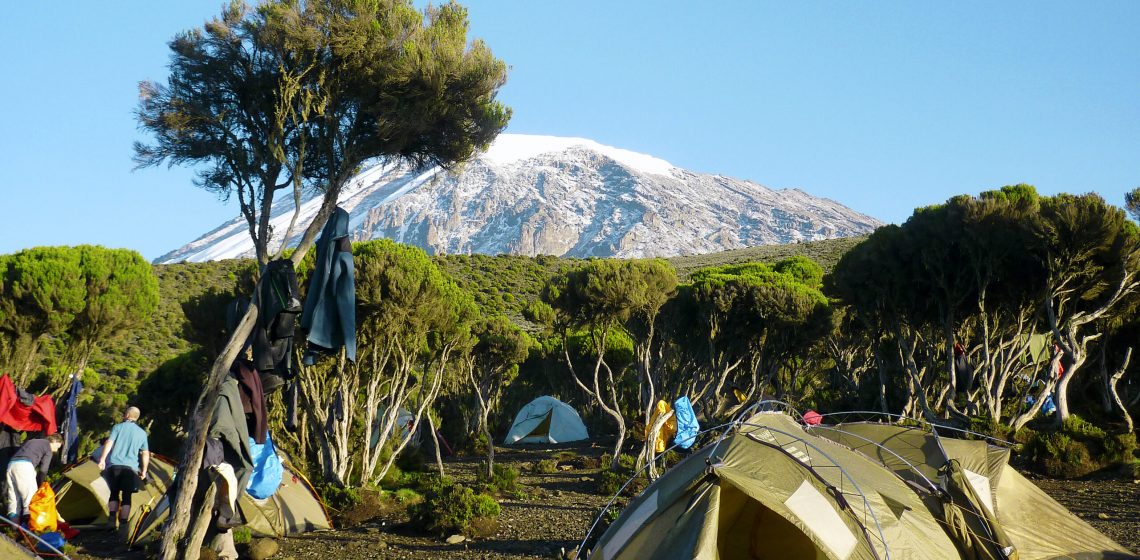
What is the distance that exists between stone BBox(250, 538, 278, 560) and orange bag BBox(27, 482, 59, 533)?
8.52 ft

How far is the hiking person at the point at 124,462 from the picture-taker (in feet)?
31.9

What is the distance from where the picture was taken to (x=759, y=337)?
2286 cm

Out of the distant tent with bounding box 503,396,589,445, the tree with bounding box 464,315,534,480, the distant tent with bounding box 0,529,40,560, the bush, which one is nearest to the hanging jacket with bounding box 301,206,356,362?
the distant tent with bounding box 0,529,40,560

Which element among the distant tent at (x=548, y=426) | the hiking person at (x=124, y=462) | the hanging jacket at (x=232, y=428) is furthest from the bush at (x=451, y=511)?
the distant tent at (x=548, y=426)

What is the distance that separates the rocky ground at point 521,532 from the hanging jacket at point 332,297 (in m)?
2.81

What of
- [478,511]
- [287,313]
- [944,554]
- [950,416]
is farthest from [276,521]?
[950,416]

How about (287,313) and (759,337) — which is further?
(759,337)

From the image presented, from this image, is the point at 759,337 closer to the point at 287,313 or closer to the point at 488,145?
the point at 488,145

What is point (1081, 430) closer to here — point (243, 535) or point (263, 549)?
point (263, 549)

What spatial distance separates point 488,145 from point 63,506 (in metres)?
7.77

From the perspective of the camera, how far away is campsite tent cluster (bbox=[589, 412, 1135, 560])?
6375 millimetres

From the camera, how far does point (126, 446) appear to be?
9.82 m

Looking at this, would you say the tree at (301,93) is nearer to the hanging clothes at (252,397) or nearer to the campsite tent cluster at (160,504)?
the hanging clothes at (252,397)

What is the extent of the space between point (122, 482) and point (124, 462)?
1.33 feet
